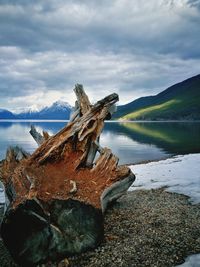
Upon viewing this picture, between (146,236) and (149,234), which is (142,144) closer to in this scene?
(149,234)

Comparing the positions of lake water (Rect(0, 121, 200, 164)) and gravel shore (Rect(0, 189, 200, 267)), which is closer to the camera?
gravel shore (Rect(0, 189, 200, 267))

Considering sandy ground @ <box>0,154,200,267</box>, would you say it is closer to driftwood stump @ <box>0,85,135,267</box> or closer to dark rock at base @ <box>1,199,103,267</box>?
dark rock at base @ <box>1,199,103,267</box>

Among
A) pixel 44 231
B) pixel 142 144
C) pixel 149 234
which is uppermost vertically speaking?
pixel 44 231

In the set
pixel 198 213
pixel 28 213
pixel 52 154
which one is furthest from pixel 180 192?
pixel 28 213

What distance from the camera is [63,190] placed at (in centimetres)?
1012

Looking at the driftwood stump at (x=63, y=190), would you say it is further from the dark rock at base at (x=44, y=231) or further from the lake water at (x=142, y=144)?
the lake water at (x=142, y=144)

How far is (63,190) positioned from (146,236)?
10.8 ft

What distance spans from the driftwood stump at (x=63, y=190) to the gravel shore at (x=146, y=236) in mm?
633

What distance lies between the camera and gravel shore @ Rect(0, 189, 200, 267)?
842 cm

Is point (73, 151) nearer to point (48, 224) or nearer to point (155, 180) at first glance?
point (48, 224)

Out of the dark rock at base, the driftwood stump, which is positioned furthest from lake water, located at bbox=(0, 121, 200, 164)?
the dark rock at base

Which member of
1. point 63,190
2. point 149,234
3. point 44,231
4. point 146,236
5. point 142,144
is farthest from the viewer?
point 142,144

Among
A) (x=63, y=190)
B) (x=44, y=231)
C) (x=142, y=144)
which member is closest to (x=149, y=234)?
(x=63, y=190)

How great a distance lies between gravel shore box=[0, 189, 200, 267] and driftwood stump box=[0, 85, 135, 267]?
0.63m
